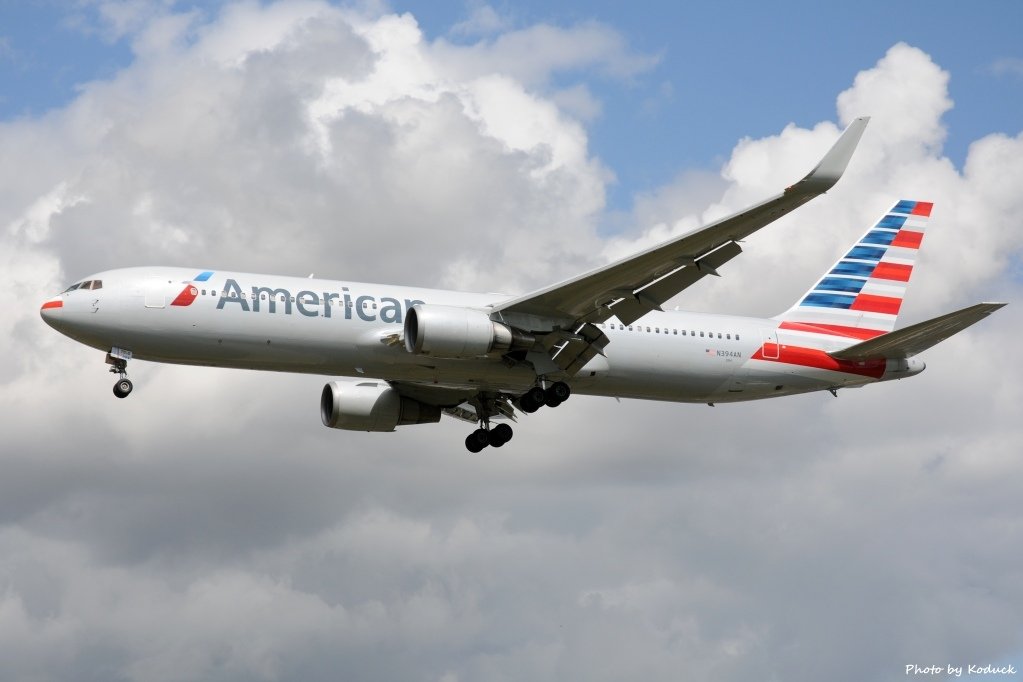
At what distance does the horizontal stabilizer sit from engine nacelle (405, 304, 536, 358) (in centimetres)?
1153

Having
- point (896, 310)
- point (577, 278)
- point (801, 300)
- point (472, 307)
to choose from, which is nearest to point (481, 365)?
point (472, 307)

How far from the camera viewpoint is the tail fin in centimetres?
4622

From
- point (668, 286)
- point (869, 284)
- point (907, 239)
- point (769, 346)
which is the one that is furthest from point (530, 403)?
point (907, 239)

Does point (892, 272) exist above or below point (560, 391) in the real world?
above

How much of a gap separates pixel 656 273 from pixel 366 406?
1326 centimetres

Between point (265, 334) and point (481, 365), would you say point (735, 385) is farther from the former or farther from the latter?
point (265, 334)

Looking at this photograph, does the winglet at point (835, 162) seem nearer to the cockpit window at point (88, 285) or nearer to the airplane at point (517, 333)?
the airplane at point (517, 333)

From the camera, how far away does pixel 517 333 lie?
130ft

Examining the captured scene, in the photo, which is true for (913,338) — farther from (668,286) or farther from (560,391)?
(560,391)

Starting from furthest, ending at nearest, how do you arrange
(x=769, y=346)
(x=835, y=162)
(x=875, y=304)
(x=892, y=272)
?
(x=892, y=272) < (x=875, y=304) < (x=769, y=346) < (x=835, y=162)

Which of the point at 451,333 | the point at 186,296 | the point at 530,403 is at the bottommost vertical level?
the point at 530,403

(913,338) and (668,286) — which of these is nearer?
(668,286)

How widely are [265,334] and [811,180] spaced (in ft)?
50.2

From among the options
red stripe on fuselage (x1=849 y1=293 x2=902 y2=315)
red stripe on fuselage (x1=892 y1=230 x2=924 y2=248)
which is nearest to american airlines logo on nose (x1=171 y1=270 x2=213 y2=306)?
red stripe on fuselage (x1=849 y1=293 x2=902 y2=315)
